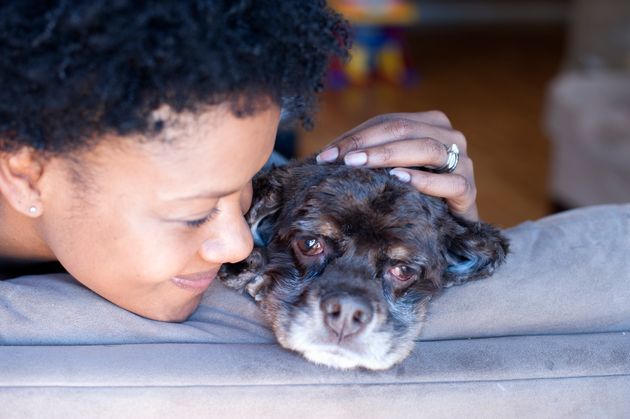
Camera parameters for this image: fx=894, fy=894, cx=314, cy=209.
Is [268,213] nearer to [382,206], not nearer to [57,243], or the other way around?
[382,206]

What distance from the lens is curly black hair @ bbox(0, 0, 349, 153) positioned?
1.62 metres

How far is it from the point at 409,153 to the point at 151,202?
2.33 feet

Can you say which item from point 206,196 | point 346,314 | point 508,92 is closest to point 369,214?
point 346,314

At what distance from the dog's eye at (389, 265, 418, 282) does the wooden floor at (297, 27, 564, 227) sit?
3204 millimetres

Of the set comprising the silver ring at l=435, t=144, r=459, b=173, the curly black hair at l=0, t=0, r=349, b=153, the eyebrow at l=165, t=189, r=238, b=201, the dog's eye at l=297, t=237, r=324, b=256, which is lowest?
the dog's eye at l=297, t=237, r=324, b=256

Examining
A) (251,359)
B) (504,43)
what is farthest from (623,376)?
(504,43)

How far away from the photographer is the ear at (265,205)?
2.43m

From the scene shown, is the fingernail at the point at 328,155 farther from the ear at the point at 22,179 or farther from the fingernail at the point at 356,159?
the ear at the point at 22,179

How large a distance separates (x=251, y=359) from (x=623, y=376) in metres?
0.81

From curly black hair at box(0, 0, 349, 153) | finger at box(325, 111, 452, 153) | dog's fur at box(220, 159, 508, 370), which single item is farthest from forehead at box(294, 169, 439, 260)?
curly black hair at box(0, 0, 349, 153)

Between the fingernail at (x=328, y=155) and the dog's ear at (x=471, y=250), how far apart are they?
36 cm

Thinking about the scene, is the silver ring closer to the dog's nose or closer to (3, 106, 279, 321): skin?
the dog's nose

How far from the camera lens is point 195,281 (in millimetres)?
2020

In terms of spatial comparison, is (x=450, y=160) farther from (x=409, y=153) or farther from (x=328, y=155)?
(x=328, y=155)
